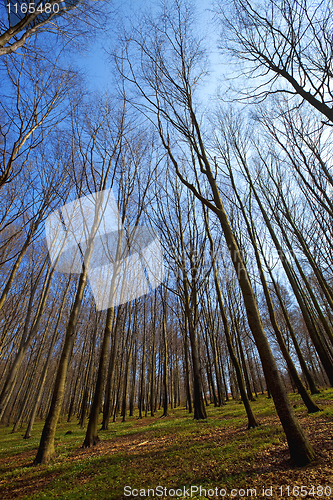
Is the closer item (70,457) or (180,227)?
(70,457)

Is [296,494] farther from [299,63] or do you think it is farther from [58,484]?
[299,63]

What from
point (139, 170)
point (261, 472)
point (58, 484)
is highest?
point (139, 170)

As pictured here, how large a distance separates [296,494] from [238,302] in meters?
12.8

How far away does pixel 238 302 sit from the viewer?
1438 cm

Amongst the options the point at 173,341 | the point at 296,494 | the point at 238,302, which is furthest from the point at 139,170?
the point at 173,341

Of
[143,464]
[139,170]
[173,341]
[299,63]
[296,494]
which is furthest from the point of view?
[173,341]

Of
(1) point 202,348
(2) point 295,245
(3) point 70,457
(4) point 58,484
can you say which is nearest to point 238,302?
(2) point 295,245

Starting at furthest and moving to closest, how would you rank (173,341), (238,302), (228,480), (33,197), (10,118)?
(173,341)
(238,302)
(33,197)
(10,118)
(228,480)

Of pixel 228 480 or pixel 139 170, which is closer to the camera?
pixel 228 480

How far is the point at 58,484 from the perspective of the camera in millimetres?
3350

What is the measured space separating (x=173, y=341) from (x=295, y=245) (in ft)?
55.5

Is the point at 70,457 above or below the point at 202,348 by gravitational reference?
below

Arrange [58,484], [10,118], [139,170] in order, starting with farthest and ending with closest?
1. [139,170]
2. [10,118]
3. [58,484]

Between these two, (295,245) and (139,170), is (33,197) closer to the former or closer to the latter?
(139,170)
